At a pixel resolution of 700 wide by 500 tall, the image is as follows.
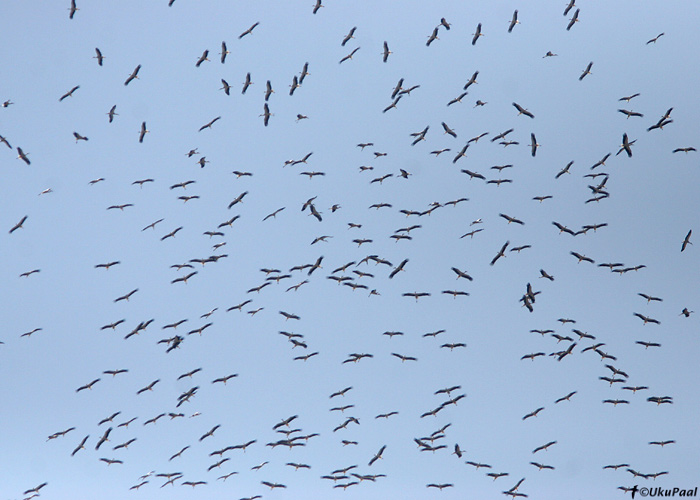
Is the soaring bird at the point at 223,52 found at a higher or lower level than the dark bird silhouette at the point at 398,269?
higher

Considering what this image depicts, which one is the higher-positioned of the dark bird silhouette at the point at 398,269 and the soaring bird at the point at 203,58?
the soaring bird at the point at 203,58

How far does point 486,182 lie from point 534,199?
4.85 meters

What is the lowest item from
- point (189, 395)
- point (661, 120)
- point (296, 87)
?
point (189, 395)

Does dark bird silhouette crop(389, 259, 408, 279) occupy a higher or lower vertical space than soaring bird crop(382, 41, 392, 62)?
lower

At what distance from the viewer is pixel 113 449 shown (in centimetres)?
9944

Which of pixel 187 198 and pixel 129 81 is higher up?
pixel 129 81

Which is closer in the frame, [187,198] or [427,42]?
[427,42]

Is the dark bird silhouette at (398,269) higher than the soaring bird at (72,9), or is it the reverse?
the soaring bird at (72,9)

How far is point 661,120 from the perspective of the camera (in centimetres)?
8931

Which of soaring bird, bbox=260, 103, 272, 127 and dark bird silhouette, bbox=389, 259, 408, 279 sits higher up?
soaring bird, bbox=260, 103, 272, 127

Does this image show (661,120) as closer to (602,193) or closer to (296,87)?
(602,193)

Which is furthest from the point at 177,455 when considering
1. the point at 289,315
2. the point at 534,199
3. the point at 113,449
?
the point at 534,199

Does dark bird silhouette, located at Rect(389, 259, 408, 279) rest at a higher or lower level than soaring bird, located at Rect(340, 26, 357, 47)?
lower

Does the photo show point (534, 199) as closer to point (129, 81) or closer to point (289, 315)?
point (289, 315)
